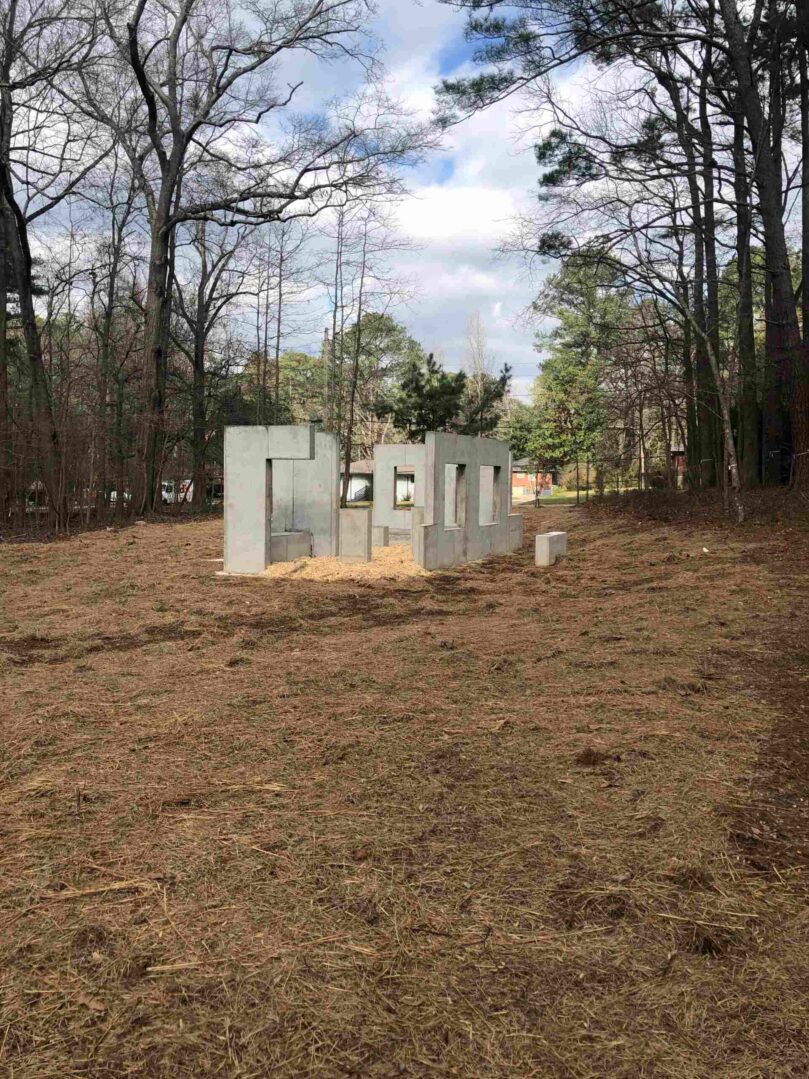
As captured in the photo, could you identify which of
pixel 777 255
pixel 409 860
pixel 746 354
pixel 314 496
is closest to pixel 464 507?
pixel 314 496

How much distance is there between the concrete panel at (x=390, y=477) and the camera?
19453 mm

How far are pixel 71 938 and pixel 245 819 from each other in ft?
3.04

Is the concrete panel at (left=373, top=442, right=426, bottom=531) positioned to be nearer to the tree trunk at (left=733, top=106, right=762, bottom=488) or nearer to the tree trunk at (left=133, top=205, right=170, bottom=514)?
the tree trunk at (left=133, top=205, right=170, bottom=514)

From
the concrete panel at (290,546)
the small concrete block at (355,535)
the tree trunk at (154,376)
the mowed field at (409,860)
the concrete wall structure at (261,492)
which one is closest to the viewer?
the mowed field at (409,860)

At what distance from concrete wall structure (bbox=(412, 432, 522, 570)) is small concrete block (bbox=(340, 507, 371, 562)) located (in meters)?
0.77

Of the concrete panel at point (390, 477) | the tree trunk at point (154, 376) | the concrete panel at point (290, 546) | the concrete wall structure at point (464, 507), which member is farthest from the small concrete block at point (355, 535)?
the tree trunk at point (154, 376)

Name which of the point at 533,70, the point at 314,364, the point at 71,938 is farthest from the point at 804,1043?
the point at 314,364

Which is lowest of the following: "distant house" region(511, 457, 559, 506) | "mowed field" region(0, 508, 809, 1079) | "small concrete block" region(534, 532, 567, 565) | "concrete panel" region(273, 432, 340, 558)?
"mowed field" region(0, 508, 809, 1079)

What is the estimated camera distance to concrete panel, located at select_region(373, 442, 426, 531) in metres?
19.5

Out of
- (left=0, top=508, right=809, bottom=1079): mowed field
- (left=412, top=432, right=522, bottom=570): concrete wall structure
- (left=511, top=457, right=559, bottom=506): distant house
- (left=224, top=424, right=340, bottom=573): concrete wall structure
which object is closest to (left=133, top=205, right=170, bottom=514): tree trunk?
(left=412, top=432, right=522, bottom=570): concrete wall structure

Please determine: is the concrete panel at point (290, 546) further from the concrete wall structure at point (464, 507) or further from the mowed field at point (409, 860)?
the mowed field at point (409, 860)

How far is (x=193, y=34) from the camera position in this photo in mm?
22562

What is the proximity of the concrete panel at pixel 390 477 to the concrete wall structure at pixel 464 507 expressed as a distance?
1.31 m

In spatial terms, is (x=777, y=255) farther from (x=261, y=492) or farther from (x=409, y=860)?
(x=409, y=860)
